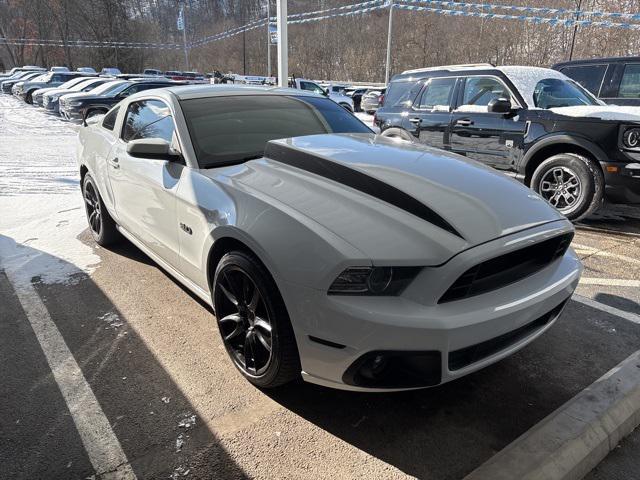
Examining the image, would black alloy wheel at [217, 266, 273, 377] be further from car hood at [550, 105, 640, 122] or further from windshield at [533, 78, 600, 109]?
windshield at [533, 78, 600, 109]

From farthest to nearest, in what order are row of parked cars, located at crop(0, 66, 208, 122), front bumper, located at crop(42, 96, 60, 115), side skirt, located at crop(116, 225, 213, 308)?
1. front bumper, located at crop(42, 96, 60, 115)
2. row of parked cars, located at crop(0, 66, 208, 122)
3. side skirt, located at crop(116, 225, 213, 308)

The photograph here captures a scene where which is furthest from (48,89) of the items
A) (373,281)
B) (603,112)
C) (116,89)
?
(373,281)

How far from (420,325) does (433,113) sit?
222 inches

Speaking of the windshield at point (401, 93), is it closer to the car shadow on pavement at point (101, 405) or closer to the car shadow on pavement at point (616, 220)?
the car shadow on pavement at point (616, 220)

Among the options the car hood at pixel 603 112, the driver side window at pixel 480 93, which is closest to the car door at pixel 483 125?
the driver side window at pixel 480 93

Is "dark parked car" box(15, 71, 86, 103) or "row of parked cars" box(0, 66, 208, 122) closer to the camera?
"row of parked cars" box(0, 66, 208, 122)

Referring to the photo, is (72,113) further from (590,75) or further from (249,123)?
(590,75)

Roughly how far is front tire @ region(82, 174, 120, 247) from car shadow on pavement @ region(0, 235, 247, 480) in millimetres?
1231

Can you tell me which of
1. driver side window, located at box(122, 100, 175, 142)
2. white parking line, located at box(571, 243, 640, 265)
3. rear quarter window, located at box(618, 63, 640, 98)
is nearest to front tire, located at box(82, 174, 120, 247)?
driver side window, located at box(122, 100, 175, 142)

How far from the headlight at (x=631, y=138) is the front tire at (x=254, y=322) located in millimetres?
4530

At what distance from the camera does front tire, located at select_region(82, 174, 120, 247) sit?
14.8ft

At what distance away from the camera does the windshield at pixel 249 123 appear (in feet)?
10.1

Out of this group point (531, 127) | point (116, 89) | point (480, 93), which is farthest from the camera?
point (116, 89)

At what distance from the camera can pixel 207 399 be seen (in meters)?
2.47
